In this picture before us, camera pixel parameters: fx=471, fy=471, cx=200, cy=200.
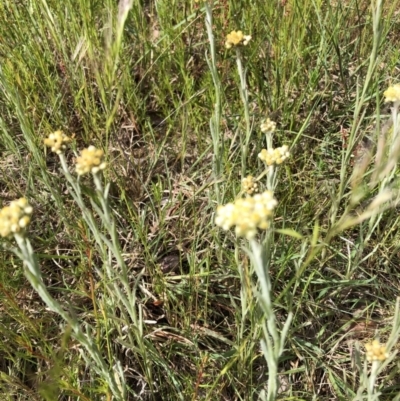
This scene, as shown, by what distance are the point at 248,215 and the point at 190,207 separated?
2.66ft

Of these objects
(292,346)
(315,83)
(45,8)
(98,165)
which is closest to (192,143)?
(315,83)

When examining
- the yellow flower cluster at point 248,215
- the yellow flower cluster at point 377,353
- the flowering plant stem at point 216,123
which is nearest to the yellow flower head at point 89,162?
the yellow flower cluster at point 248,215

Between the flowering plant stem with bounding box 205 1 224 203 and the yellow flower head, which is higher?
the yellow flower head

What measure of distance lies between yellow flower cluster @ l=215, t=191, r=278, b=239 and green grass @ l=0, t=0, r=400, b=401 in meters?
0.37

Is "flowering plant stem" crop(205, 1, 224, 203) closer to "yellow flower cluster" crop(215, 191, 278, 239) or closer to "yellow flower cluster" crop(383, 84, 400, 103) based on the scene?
"yellow flower cluster" crop(383, 84, 400, 103)

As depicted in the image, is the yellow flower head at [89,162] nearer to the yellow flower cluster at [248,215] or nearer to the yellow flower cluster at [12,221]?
the yellow flower cluster at [12,221]

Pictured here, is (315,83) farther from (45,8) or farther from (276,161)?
(45,8)

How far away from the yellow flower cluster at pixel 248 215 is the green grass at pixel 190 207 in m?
0.37

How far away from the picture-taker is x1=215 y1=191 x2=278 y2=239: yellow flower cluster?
588 mm

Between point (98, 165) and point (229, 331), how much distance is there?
24.5 inches

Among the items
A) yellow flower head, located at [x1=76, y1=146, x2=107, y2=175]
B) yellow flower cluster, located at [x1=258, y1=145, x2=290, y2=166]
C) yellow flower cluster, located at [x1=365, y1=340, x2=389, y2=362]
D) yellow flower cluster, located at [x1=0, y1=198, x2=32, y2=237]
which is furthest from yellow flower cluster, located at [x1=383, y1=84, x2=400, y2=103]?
yellow flower cluster, located at [x1=0, y1=198, x2=32, y2=237]

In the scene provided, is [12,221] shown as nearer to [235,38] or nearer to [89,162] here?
[89,162]

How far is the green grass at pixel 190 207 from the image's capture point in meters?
1.10

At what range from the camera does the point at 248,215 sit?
1.96 feet
